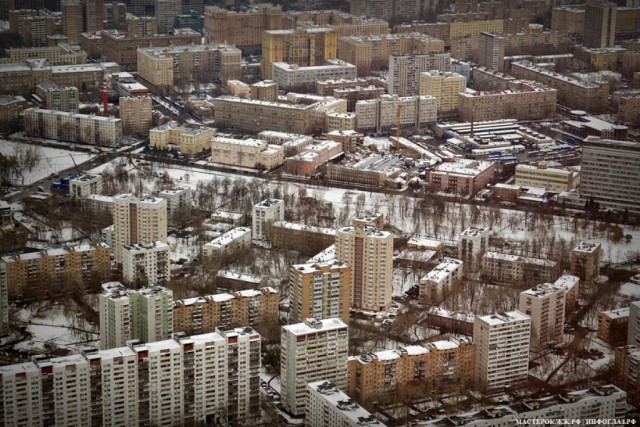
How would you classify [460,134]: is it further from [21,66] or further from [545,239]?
[21,66]

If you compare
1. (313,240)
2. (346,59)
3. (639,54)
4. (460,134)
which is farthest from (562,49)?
(313,240)

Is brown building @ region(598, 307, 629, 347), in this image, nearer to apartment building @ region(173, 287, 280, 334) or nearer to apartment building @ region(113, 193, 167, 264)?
apartment building @ region(173, 287, 280, 334)

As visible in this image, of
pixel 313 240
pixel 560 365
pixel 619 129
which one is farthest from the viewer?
pixel 619 129

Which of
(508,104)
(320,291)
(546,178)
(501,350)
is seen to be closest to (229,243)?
(320,291)

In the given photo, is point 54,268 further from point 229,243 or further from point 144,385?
point 144,385

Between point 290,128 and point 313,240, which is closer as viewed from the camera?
point 313,240

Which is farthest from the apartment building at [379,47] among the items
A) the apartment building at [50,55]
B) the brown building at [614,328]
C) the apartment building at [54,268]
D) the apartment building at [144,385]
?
the apartment building at [144,385]

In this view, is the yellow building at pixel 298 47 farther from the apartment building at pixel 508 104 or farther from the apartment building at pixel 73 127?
the apartment building at pixel 73 127
